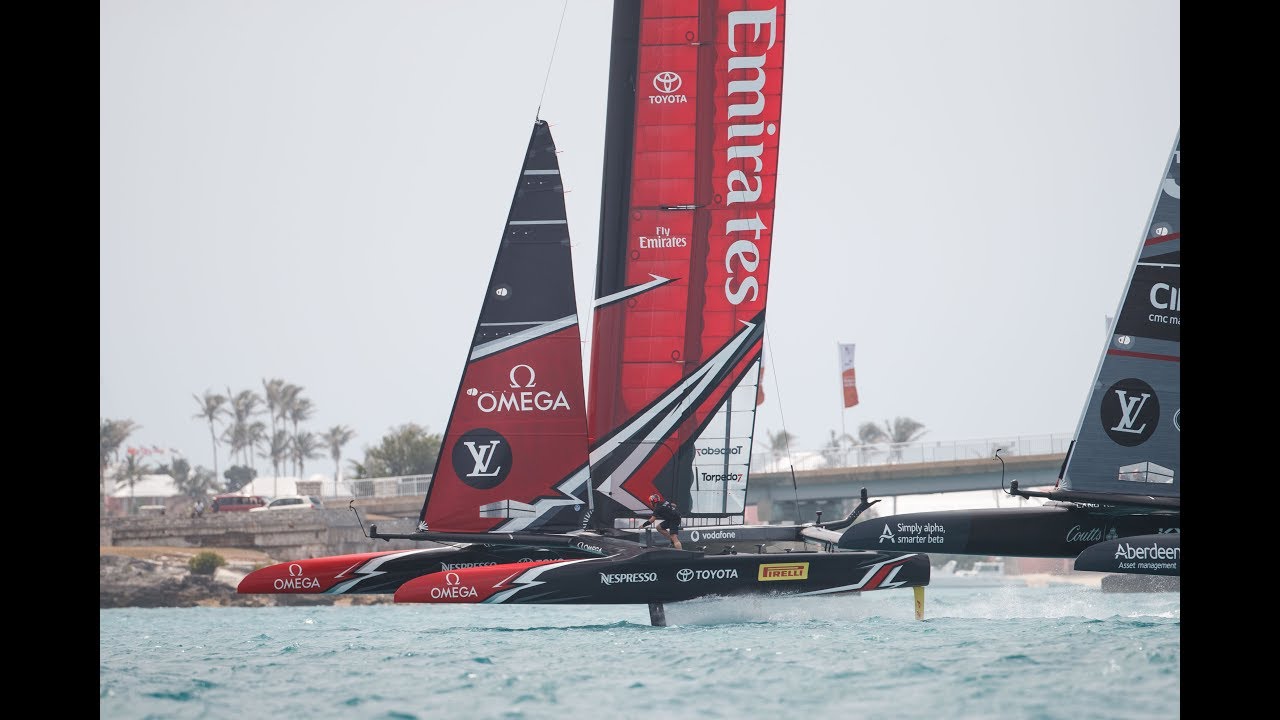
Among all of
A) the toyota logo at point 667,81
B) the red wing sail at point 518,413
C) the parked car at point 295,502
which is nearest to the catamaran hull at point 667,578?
the red wing sail at point 518,413

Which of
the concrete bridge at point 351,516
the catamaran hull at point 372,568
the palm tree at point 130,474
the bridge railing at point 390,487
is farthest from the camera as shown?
the palm tree at point 130,474

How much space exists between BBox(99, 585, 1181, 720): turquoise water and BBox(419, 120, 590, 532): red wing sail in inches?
66.1

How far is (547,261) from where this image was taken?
1889 centimetres

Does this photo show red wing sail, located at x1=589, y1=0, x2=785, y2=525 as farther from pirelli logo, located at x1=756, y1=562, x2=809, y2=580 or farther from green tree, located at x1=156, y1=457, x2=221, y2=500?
green tree, located at x1=156, y1=457, x2=221, y2=500

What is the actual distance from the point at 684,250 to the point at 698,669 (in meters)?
8.19

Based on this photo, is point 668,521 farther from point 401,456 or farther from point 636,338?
point 401,456

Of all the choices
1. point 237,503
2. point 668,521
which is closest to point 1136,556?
point 668,521

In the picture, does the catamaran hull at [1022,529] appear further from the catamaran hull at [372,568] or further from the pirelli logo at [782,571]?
the catamaran hull at [372,568]

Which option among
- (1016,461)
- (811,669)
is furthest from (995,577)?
(811,669)

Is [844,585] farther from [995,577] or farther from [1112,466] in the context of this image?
[995,577]

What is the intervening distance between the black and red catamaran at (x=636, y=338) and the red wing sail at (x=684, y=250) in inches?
0.8

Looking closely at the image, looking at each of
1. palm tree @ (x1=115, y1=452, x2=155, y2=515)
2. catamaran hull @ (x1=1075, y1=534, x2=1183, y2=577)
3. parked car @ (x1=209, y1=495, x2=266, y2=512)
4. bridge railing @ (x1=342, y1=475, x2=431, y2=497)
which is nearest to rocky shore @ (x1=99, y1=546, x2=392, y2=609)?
bridge railing @ (x1=342, y1=475, x2=431, y2=497)

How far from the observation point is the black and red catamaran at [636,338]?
61.6 feet
